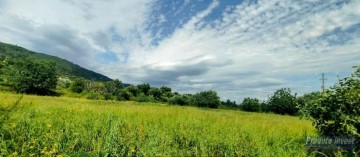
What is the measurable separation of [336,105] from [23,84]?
244ft

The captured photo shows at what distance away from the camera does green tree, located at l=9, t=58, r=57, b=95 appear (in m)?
67.4

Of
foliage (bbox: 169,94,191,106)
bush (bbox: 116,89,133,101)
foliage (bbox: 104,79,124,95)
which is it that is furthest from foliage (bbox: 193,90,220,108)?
foliage (bbox: 104,79,124,95)

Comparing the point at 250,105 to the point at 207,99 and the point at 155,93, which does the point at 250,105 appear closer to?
the point at 207,99

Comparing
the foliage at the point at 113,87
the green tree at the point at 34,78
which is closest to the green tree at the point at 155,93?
the foliage at the point at 113,87

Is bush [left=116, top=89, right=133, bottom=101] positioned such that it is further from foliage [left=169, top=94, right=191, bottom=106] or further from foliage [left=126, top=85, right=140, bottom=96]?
foliage [left=169, top=94, right=191, bottom=106]

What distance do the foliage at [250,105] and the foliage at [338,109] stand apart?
198 ft

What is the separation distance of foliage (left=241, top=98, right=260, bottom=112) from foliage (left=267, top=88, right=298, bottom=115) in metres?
3.74

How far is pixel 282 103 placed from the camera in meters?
66.6

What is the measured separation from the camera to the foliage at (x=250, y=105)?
66312mm

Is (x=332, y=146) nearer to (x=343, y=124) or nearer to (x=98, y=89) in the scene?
(x=343, y=124)

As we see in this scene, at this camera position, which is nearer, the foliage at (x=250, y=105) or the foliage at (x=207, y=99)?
the foliage at (x=250, y=105)

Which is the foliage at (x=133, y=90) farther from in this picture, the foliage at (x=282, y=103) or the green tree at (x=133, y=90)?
the foliage at (x=282, y=103)

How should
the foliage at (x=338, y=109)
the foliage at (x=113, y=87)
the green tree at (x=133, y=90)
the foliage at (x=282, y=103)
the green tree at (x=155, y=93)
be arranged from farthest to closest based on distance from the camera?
the green tree at (x=155, y=93) → the green tree at (x=133, y=90) → the foliage at (x=113, y=87) → the foliage at (x=282, y=103) → the foliage at (x=338, y=109)

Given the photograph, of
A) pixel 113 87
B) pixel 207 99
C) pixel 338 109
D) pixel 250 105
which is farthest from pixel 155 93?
pixel 338 109
